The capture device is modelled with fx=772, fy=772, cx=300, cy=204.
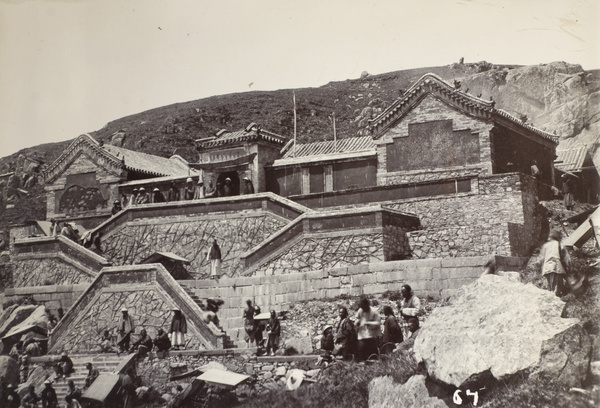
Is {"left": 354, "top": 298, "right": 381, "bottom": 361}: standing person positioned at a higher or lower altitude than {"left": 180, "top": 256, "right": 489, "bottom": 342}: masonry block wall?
lower

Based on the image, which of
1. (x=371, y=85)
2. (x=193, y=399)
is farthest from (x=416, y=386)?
(x=371, y=85)

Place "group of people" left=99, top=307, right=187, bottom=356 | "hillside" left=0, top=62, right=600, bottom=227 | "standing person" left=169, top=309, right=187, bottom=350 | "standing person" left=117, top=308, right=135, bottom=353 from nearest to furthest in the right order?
1. "group of people" left=99, top=307, right=187, bottom=356
2. "standing person" left=169, top=309, right=187, bottom=350
3. "standing person" left=117, top=308, right=135, bottom=353
4. "hillside" left=0, top=62, right=600, bottom=227

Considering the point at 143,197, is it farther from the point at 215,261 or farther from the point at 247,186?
the point at 215,261

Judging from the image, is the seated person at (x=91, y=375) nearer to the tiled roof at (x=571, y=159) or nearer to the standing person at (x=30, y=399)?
the standing person at (x=30, y=399)

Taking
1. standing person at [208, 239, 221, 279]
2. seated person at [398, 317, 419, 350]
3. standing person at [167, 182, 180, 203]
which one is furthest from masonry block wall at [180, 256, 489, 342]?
standing person at [167, 182, 180, 203]

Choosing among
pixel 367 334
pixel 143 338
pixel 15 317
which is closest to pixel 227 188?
pixel 15 317

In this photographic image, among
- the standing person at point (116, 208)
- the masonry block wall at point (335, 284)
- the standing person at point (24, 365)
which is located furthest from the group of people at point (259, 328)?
the standing person at point (116, 208)

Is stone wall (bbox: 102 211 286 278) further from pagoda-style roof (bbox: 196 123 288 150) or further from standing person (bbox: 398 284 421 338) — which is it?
standing person (bbox: 398 284 421 338)
